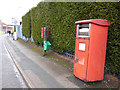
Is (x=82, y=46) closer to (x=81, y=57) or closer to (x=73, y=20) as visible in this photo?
(x=81, y=57)

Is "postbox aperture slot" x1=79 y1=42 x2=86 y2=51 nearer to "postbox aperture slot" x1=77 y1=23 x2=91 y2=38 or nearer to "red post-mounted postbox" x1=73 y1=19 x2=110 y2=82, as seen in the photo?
"red post-mounted postbox" x1=73 y1=19 x2=110 y2=82

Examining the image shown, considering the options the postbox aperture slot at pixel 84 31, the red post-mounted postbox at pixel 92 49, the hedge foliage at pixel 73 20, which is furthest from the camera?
the hedge foliage at pixel 73 20

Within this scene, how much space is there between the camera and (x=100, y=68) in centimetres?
385

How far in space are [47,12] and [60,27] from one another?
258 cm

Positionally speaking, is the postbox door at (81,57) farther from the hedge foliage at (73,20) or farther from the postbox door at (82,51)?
the hedge foliage at (73,20)

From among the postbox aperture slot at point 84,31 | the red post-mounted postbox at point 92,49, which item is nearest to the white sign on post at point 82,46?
the red post-mounted postbox at point 92,49

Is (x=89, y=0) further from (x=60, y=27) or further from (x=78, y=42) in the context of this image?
(x=60, y=27)

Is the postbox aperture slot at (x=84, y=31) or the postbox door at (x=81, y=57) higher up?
the postbox aperture slot at (x=84, y=31)

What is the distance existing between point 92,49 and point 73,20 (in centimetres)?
262

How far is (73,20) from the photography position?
19.0 feet

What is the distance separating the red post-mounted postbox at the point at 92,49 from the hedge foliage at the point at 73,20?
1.07ft

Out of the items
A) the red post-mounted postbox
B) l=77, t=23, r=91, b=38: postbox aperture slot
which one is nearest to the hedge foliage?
the red post-mounted postbox

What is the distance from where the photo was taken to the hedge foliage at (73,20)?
3850mm

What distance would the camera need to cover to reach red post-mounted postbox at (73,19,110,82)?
3.61 m
